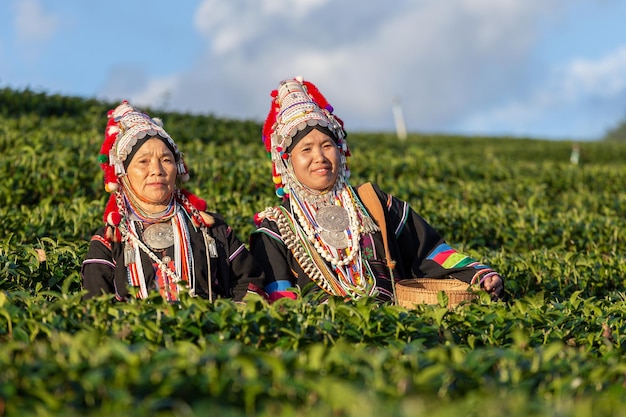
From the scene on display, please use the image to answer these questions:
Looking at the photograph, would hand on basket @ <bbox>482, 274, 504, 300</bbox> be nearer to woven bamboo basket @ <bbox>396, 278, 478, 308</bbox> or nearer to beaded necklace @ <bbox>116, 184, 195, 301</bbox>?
A: woven bamboo basket @ <bbox>396, 278, 478, 308</bbox>

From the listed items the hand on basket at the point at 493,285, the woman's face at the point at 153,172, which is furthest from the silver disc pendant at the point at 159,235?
the hand on basket at the point at 493,285

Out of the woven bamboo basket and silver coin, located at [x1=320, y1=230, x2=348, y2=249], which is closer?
the woven bamboo basket

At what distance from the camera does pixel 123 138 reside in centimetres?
529

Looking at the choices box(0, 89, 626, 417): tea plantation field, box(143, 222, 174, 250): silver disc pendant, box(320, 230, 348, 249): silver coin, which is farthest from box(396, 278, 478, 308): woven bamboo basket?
box(143, 222, 174, 250): silver disc pendant

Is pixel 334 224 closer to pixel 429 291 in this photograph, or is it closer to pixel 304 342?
pixel 429 291

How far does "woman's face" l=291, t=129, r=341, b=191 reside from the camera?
219 inches

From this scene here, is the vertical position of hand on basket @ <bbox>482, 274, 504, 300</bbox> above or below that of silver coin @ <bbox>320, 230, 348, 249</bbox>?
below

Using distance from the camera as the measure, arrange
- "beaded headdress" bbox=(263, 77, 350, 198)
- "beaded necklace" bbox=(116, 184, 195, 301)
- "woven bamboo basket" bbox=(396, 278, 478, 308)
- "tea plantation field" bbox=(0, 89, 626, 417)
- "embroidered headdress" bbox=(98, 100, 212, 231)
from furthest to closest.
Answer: "beaded headdress" bbox=(263, 77, 350, 198), "embroidered headdress" bbox=(98, 100, 212, 231), "beaded necklace" bbox=(116, 184, 195, 301), "woven bamboo basket" bbox=(396, 278, 478, 308), "tea plantation field" bbox=(0, 89, 626, 417)

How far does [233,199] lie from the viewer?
9.23 m

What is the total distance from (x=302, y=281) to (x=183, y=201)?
86 centimetres

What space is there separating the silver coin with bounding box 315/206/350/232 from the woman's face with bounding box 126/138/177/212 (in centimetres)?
95

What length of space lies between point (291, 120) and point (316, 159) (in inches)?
12.3

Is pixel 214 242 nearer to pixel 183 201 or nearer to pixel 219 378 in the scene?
pixel 183 201

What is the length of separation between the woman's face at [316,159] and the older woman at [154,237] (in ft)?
2.01
